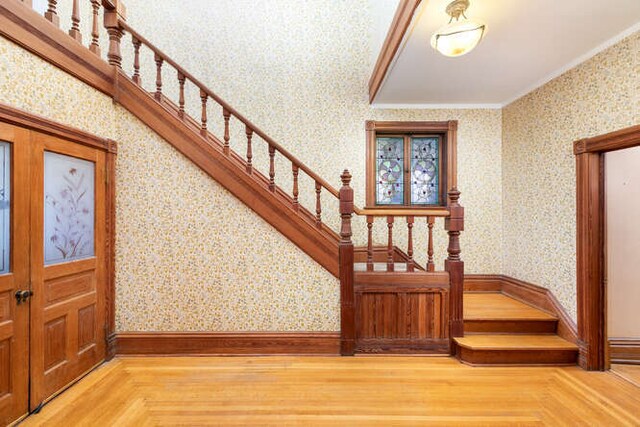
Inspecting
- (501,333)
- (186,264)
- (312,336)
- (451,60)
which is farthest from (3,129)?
(501,333)

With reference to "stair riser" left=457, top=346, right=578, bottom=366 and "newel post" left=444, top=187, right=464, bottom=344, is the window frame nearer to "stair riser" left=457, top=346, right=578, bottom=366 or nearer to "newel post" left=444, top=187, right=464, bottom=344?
"newel post" left=444, top=187, right=464, bottom=344

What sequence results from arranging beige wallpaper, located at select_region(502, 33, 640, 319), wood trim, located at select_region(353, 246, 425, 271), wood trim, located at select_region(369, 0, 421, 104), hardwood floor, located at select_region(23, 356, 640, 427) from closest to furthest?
hardwood floor, located at select_region(23, 356, 640, 427)
wood trim, located at select_region(369, 0, 421, 104)
beige wallpaper, located at select_region(502, 33, 640, 319)
wood trim, located at select_region(353, 246, 425, 271)

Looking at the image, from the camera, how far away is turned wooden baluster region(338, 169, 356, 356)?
3131 mm

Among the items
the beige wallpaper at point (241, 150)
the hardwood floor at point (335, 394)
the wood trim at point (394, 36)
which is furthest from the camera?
the beige wallpaper at point (241, 150)

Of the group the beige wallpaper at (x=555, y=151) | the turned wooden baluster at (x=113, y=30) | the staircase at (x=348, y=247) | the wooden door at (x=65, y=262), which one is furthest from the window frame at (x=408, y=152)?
the wooden door at (x=65, y=262)

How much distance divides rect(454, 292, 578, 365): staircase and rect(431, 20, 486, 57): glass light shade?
2.68 m

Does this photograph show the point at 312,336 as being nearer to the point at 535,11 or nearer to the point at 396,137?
the point at 396,137

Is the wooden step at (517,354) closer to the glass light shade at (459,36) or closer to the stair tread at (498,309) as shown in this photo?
the stair tread at (498,309)

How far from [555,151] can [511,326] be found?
199cm

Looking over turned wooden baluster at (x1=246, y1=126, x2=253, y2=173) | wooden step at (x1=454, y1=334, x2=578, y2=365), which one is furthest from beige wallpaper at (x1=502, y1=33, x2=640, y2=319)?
turned wooden baluster at (x1=246, y1=126, x2=253, y2=173)

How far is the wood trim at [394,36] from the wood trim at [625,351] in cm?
363

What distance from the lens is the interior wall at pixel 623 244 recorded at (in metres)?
3.11

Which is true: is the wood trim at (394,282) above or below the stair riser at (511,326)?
above

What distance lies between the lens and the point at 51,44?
7.75 feet
